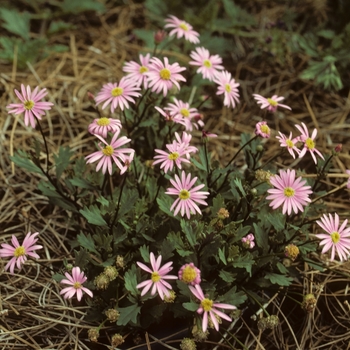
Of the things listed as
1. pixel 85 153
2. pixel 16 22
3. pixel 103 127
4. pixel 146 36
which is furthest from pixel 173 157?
pixel 16 22

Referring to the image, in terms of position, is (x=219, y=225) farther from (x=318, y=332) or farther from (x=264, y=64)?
(x=264, y=64)

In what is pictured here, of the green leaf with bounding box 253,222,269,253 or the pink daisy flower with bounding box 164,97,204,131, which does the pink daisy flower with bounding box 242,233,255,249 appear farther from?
the pink daisy flower with bounding box 164,97,204,131

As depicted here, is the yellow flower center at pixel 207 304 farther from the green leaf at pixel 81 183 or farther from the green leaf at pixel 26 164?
the green leaf at pixel 26 164

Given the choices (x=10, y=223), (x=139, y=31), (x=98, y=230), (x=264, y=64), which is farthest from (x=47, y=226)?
(x=264, y=64)

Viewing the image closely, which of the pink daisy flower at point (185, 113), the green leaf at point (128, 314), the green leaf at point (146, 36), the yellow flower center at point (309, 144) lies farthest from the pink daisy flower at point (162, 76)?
the green leaf at point (146, 36)

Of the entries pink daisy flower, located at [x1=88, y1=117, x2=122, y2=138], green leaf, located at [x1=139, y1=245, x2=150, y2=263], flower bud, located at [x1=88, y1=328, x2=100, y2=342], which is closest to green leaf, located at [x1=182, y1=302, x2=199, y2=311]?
green leaf, located at [x1=139, y1=245, x2=150, y2=263]
